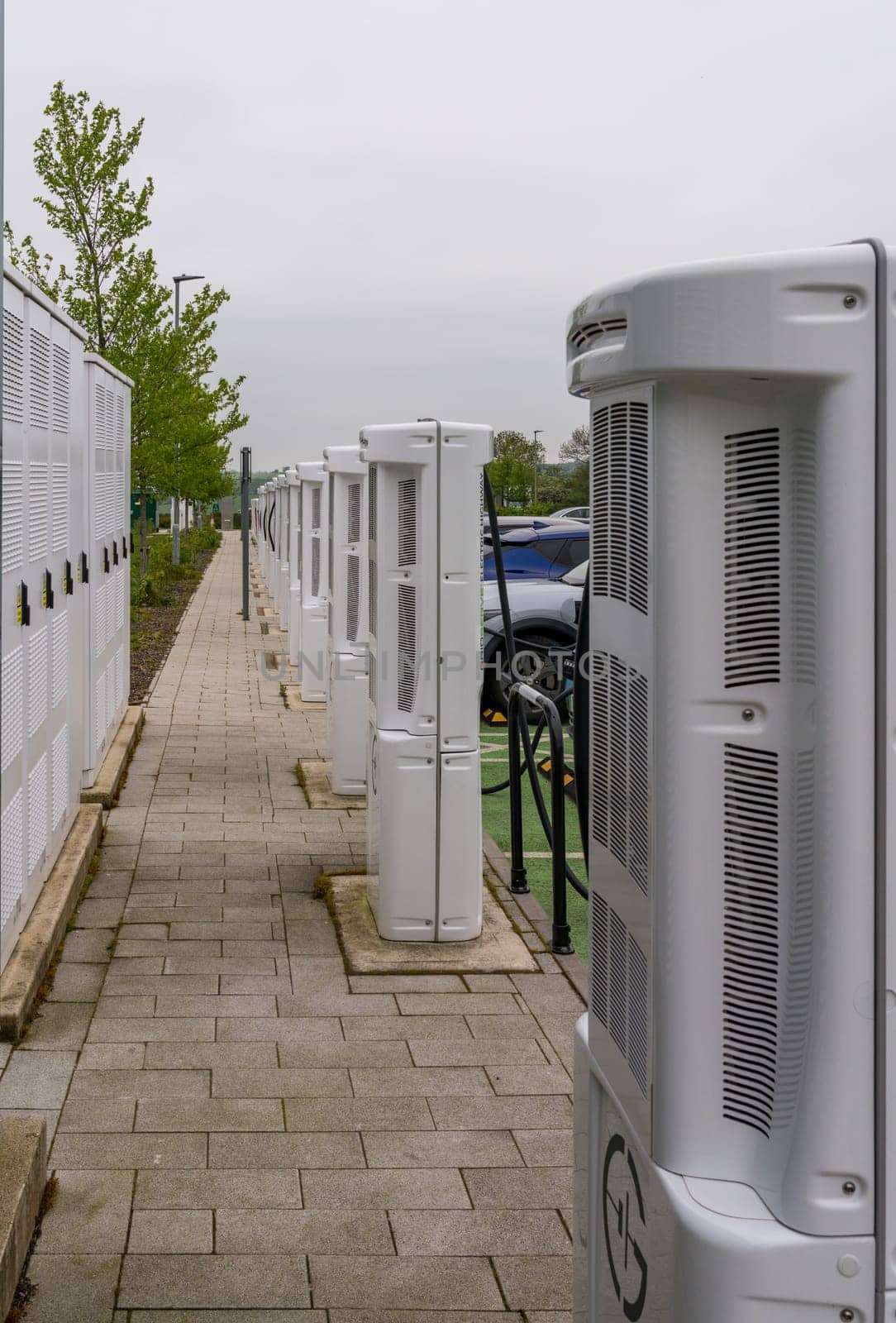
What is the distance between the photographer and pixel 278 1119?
4.68 m

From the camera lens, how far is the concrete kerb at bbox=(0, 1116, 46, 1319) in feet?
11.4

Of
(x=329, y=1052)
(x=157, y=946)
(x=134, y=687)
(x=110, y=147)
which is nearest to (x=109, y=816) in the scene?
(x=157, y=946)

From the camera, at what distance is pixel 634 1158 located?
7.20ft

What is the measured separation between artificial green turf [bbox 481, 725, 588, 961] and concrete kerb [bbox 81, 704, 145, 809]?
2382mm

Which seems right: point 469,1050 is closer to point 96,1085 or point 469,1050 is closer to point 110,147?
point 96,1085

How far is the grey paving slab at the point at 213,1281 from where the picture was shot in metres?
3.58

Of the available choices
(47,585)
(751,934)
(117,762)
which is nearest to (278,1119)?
(47,585)

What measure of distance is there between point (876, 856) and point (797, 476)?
0.47m

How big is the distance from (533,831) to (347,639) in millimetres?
1800

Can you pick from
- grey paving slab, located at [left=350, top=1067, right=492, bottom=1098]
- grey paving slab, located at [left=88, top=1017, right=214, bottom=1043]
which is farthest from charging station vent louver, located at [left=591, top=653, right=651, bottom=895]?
grey paving slab, located at [left=88, top=1017, right=214, bottom=1043]

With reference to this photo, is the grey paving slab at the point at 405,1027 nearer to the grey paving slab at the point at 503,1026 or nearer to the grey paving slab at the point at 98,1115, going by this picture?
the grey paving slab at the point at 503,1026

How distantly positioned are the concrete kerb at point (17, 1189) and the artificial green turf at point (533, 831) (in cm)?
299

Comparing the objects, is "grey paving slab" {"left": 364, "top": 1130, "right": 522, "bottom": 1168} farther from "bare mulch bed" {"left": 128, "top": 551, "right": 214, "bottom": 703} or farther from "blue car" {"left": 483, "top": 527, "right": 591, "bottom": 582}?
"blue car" {"left": 483, "top": 527, "right": 591, "bottom": 582}

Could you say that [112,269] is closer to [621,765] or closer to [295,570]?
[295,570]
